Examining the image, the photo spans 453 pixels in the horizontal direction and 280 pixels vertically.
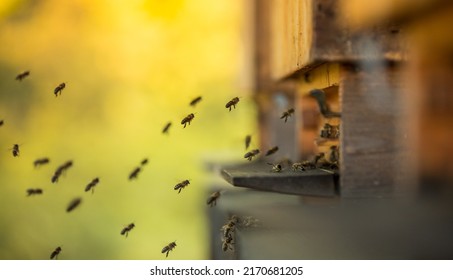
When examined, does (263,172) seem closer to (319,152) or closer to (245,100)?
(319,152)

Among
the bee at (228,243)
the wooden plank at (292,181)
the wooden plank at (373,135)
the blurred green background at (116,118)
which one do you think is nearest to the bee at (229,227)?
the bee at (228,243)

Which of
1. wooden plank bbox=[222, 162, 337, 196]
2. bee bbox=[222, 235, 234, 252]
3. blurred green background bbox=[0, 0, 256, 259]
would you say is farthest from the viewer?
blurred green background bbox=[0, 0, 256, 259]

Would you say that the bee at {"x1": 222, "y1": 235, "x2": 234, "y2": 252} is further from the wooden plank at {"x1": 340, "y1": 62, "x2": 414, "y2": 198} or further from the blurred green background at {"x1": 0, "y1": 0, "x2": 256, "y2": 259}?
the blurred green background at {"x1": 0, "y1": 0, "x2": 256, "y2": 259}

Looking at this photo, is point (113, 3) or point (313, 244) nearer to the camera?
point (313, 244)

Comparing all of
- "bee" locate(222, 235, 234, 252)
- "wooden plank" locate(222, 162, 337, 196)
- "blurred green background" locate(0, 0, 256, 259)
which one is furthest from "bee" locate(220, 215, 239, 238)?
"blurred green background" locate(0, 0, 256, 259)

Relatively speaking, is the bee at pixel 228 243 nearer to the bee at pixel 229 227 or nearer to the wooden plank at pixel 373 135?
the bee at pixel 229 227
